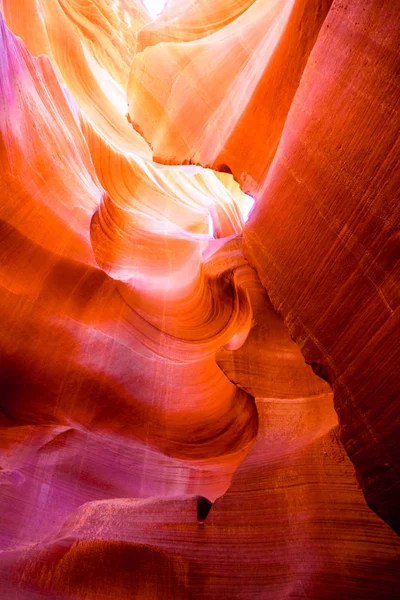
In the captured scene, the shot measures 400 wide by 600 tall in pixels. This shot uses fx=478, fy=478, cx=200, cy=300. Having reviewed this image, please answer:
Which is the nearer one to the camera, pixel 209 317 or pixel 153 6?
pixel 209 317

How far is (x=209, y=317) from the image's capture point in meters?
4.48

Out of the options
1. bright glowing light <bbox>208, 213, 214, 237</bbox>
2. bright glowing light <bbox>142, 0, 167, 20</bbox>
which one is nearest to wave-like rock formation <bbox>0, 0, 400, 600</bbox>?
bright glowing light <bbox>208, 213, 214, 237</bbox>

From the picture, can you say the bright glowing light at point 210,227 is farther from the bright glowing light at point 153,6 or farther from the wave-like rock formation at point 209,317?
the bright glowing light at point 153,6

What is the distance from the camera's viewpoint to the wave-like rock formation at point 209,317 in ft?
7.40

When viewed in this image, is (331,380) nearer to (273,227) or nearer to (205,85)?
(273,227)

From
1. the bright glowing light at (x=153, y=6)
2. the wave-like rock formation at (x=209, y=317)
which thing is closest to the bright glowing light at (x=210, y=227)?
the wave-like rock formation at (x=209, y=317)

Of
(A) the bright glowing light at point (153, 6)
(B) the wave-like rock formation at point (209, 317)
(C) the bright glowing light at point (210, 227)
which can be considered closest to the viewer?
(B) the wave-like rock formation at point (209, 317)

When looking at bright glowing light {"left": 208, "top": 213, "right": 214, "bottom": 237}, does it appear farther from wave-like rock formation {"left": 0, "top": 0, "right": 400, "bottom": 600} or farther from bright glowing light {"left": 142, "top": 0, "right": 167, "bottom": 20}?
bright glowing light {"left": 142, "top": 0, "right": 167, "bottom": 20}

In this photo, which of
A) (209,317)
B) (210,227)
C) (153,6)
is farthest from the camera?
(153,6)

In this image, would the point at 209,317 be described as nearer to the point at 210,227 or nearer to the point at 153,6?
the point at 210,227

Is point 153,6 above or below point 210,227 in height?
above

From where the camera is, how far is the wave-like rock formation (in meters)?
2.26

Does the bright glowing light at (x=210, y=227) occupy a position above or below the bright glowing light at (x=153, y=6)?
below

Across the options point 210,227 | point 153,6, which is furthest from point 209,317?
point 153,6
